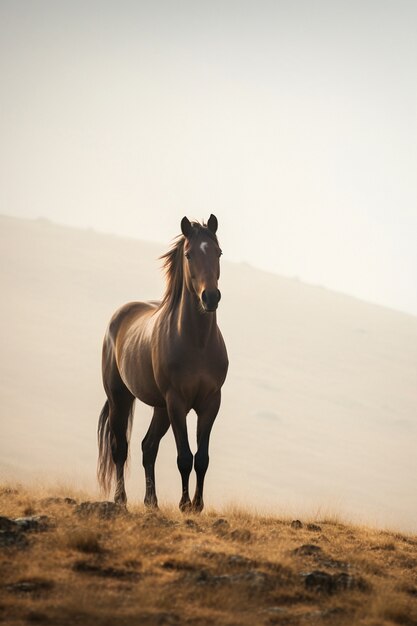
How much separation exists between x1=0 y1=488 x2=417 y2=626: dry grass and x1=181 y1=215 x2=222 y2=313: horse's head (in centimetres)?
260

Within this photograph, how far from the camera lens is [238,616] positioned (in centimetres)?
586

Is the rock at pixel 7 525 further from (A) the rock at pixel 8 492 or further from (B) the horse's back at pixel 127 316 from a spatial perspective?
(B) the horse's back at pixel 127 316

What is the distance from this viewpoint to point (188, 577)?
6.42 meters

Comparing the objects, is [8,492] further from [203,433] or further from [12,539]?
[12,539]

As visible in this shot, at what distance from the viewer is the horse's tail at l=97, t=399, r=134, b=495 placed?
12617 millimetres

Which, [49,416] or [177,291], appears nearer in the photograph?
[177,291]

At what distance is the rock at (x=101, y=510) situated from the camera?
824 centimetres

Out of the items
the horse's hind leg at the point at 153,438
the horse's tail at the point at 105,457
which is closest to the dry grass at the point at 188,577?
the horse's hind leg at the point at 153,438

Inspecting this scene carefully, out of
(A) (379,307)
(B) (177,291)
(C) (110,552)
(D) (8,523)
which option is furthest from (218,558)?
(A) (379,307)

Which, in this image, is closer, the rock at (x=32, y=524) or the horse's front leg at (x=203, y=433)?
the rock at (x=32, y=524)

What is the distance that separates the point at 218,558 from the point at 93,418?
66398 mm

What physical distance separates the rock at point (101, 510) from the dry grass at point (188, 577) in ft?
0.13

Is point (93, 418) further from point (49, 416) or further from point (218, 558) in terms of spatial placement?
point (218, 558)

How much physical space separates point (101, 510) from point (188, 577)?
2.14 metres
